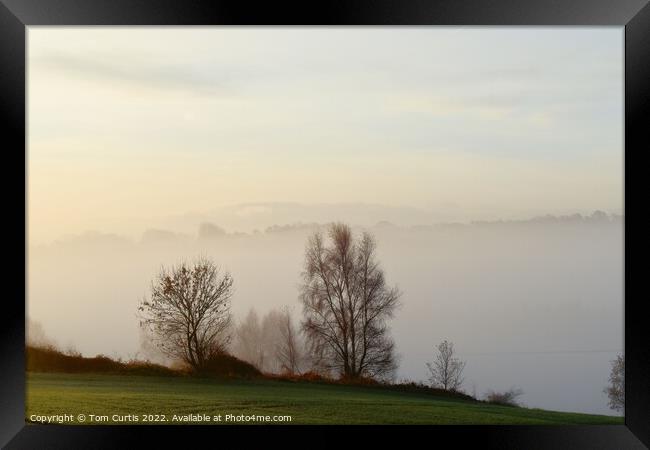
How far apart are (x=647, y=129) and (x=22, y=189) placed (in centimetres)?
427

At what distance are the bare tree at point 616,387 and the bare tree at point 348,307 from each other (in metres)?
2.54

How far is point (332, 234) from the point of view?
899cm

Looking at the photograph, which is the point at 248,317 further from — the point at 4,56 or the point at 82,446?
the point at 4,56

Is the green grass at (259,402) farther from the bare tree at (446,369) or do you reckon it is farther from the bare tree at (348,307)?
the bare tree at (348,307)

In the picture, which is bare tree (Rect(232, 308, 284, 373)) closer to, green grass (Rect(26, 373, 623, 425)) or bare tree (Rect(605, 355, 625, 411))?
green grass (Rect(26, 373, 623, 425))

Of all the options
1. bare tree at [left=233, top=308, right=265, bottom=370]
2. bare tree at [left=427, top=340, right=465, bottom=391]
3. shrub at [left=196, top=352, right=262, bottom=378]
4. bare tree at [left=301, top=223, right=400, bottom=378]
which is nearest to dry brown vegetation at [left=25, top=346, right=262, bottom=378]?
shrub at [left=196, top=352, right=262, bottom=378]

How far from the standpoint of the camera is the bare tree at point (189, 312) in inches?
348

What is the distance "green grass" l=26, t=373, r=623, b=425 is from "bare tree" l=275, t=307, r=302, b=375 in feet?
1.29

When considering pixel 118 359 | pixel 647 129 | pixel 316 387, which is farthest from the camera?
pixel 316 387

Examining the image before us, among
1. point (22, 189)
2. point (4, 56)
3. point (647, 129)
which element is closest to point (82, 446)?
point (22, 189)

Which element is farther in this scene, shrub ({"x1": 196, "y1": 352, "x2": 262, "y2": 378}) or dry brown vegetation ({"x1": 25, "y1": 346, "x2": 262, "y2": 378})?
shrub ({"x1": 196, "y1": 352, "x2": 262, "y2": 378})

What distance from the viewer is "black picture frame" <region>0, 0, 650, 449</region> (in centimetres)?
501

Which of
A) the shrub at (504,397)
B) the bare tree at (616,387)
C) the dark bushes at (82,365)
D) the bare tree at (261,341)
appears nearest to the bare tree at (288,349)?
the bare tree at (261,341)

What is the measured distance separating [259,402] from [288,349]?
1.94 m
